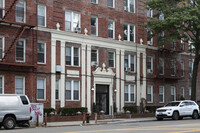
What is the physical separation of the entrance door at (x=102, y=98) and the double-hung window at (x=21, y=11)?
405 inches

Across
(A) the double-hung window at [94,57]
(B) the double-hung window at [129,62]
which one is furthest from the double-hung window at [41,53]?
(B) the double-hung window at [129,62]

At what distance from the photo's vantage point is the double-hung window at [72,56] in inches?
1358

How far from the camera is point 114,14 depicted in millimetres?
38875

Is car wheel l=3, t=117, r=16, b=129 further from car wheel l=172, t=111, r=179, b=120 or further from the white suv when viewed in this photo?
car wheel l=172, t=111, r=179, b=120

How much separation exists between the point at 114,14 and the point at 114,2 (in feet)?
4.24

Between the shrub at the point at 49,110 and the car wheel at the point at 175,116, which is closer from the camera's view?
the shrub at the point at 49,110

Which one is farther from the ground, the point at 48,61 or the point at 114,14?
the point at 114,14

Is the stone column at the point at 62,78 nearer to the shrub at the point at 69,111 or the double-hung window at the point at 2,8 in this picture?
the shrub at the point at 69,111

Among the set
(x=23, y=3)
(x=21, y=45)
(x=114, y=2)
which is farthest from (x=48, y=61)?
(x=114, y=2)

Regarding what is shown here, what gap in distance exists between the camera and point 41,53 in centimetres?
3253

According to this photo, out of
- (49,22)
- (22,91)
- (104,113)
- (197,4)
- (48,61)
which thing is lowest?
(104,113)

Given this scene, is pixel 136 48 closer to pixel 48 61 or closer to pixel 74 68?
pixel 74 68

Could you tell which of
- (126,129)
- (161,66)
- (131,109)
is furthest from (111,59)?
(126,129)

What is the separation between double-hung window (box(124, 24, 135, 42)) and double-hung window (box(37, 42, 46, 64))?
34.7 feet
